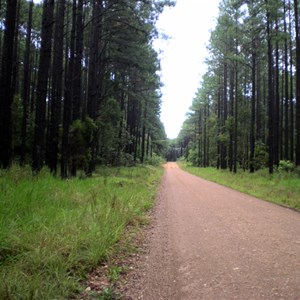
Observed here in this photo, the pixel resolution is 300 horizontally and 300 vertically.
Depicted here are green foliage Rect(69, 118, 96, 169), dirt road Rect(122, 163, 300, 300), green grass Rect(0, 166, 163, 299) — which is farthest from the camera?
green foliage Rect(69, 118, 96, 169)

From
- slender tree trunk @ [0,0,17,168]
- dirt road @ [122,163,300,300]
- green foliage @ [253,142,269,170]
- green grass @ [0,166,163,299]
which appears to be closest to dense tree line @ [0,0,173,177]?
slender tree trunk @ [0,0,17,168]

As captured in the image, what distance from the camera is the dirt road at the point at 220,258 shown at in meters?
3.79

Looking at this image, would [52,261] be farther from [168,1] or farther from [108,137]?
[108,137]

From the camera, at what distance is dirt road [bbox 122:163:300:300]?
3.79 m

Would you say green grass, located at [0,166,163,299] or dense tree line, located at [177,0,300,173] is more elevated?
dense tree line, located at [177,0,300,173]

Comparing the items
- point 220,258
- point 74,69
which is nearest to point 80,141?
point 74,69

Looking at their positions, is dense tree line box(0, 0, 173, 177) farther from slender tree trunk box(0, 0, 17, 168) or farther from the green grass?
the green grass

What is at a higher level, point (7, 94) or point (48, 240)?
point (7, 94)

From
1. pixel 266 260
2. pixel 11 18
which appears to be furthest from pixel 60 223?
pixel 11 18

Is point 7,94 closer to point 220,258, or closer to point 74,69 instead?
point 74,69

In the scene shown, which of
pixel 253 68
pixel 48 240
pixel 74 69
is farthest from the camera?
pixel 253 68

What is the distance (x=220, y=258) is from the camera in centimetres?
499

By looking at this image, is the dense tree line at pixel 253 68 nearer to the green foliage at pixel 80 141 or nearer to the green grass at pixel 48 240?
the green foliage at pixel 80 141

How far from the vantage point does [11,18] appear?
11047 mm
